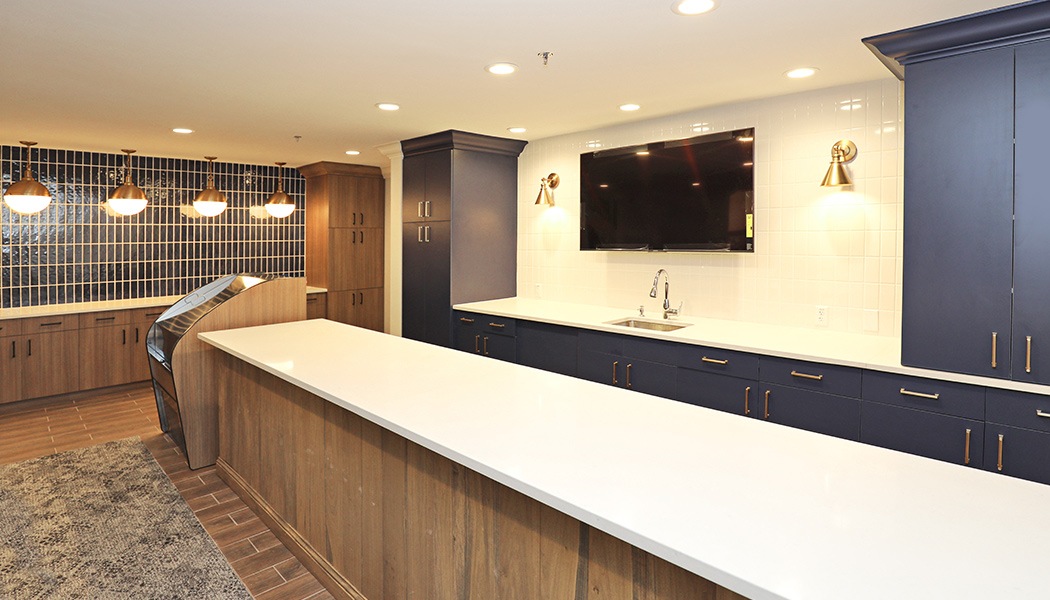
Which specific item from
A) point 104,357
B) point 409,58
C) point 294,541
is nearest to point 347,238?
point 104,357

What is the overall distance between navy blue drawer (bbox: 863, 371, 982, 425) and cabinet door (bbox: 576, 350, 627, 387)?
56.8 inches

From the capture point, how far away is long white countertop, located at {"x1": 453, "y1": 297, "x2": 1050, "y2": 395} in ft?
8.78

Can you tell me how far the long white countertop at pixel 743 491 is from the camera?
0.98 metres

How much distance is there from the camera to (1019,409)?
95.0 inches

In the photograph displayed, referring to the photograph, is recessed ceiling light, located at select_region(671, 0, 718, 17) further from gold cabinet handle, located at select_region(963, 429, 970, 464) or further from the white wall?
gold cabinet handle, located at select_region(963, 429, 970, 464)

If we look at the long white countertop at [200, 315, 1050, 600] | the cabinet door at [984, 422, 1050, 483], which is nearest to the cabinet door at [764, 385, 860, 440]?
the cabinet door at [984, 422, 1050, 483]

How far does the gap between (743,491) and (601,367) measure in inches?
107

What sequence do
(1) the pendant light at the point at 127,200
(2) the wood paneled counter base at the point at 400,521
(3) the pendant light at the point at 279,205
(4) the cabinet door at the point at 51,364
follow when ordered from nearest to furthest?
1. (2) the wood paneled counter base at the point at 400,521
2. (1) the pendant light at the point at 127,200
3. (4) the cabinet door at the point at 51,364
4. (3) the pendant light at the point at 279,205

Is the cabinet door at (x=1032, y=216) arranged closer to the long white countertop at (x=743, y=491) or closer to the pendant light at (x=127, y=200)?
the long white countertop at (x=743, y=491)

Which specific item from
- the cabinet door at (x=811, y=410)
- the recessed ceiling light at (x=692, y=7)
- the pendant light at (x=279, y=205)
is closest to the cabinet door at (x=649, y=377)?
the cabinet door at (x=811, y=410)

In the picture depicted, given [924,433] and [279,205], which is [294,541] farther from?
[279,205]

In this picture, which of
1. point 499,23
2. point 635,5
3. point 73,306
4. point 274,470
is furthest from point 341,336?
point 73,306

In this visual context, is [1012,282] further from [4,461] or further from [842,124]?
[4,461]

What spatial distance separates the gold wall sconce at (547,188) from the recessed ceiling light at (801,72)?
218cm
